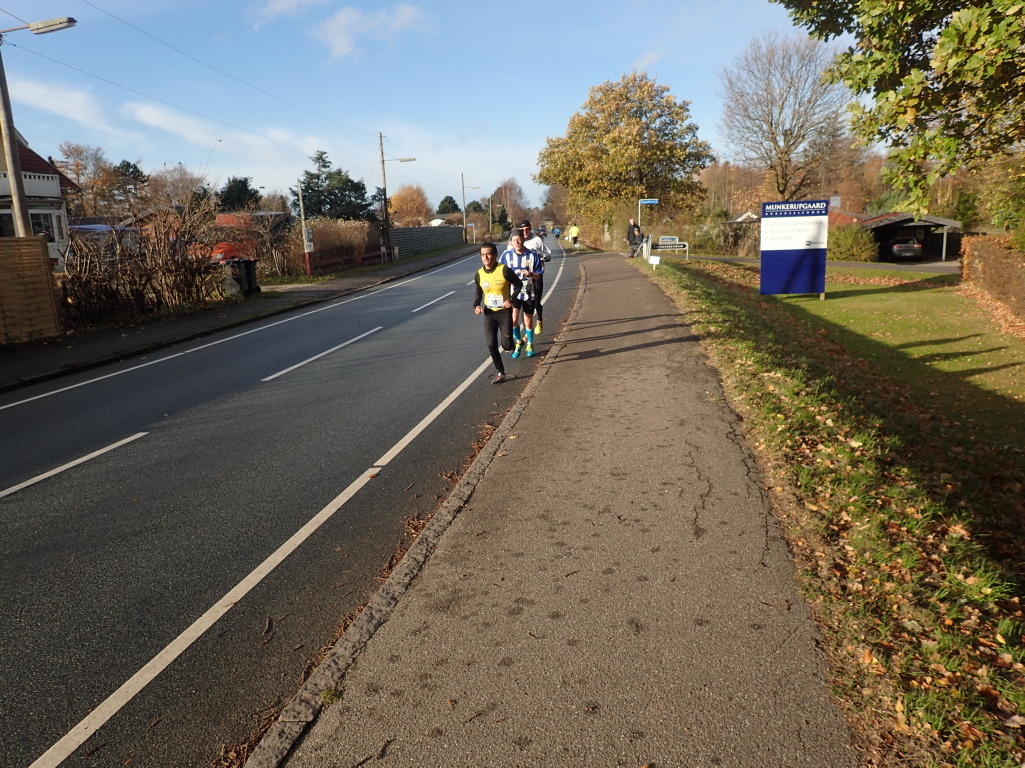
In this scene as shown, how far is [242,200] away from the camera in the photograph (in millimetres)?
48031

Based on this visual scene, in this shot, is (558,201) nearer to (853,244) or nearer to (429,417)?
(853,244)

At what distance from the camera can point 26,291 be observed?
14.8 m

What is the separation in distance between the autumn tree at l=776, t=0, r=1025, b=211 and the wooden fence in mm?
15266

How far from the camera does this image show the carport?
4081 centimetres

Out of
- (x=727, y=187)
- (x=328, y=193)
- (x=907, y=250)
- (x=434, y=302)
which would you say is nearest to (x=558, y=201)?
(x=727, y=187)

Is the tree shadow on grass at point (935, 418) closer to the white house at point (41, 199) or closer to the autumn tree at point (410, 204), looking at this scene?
the white house at point (41, 199)

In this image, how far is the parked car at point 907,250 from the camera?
39781 millimetres

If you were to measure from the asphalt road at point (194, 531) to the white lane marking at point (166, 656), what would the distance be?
0.5 inches

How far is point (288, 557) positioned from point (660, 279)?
18.3 metres

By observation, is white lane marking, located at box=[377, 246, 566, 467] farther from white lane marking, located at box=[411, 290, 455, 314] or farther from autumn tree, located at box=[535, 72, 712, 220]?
autumn tree, located at box=[535, 72, 712, 220]

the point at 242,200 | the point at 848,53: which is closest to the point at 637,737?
the point at 848,53

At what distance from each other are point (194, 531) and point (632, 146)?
40957 millimetres

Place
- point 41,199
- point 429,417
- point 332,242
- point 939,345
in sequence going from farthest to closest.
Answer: point 332,242
point 41,199
point 939,345
point 429,417

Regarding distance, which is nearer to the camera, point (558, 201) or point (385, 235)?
point (385, 235)
